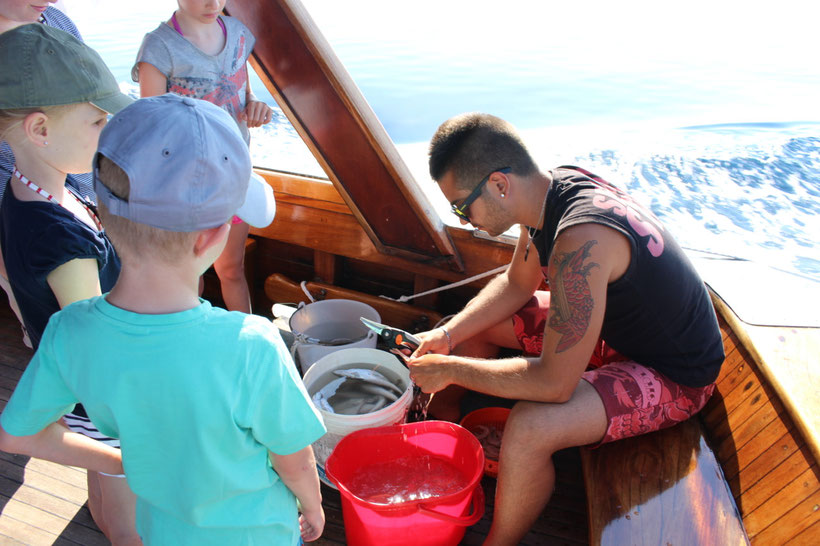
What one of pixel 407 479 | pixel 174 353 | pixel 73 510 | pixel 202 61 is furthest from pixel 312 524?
pixel 202 61

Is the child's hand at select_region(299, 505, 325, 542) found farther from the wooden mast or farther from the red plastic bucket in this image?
the wooden mast

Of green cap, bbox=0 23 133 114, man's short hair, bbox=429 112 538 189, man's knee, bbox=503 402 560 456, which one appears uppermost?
green cap, bbox=0 23 133 114

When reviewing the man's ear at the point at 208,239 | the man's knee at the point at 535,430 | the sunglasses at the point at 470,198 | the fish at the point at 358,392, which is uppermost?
the man's ear at the point at 208,239

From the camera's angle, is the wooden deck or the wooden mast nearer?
the wooden deck

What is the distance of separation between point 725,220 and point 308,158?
3253mm

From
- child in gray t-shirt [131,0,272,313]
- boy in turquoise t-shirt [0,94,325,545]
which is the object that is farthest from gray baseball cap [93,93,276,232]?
child in gray t-shirt [131,0,272,313]

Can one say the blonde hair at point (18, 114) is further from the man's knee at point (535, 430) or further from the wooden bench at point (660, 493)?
the wooden bench at point (660, 493)

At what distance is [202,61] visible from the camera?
6.81 feet

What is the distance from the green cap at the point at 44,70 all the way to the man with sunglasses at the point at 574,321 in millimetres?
1014

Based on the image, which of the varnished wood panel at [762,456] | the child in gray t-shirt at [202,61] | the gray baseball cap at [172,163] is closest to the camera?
the gray baseball cap at [172,163]

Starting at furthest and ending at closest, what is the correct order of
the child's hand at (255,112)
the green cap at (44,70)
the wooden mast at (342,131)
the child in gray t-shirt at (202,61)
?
the child's hand at (255,112), the wooden mast at (342,131), the child in gray t-shirt at (202,61), the green cap at (44,70)

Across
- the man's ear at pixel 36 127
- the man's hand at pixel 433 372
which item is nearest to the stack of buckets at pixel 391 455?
the man's hand at pixel 433 372

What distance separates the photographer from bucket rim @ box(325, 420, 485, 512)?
4.91 ft

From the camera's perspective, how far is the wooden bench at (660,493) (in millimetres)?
1387
